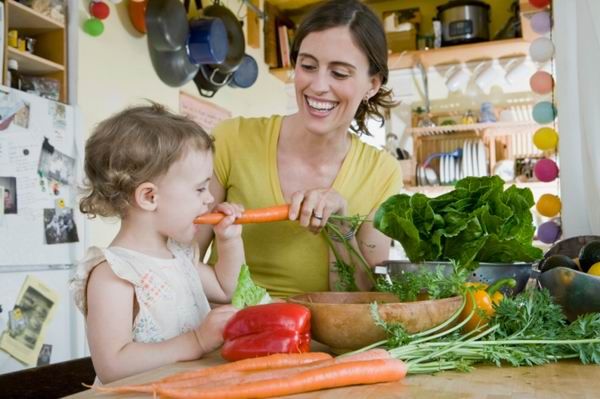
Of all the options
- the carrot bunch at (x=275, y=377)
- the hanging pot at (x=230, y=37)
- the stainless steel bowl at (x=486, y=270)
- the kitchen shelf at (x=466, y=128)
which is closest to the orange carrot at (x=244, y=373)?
the carrot bunch at (x=275, y=377)

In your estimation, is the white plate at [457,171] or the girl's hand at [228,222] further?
the white plate at [457,171]

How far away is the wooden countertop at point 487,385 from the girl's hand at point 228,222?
1.62 ft

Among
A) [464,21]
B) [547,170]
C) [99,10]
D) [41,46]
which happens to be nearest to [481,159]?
[464,21]

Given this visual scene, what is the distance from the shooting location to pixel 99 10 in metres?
3.38

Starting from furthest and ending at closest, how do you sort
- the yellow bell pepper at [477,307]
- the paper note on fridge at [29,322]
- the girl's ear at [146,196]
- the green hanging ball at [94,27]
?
the green hanging ball at [94,27] → the paper note on fridge at [29,322] → the girl's ear at [146,196] → the yellow bell pepper at [477,307]

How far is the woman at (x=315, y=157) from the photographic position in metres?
1.59

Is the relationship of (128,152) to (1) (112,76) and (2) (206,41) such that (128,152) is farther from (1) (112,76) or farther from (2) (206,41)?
(2) (206,41)

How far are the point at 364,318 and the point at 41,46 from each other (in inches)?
117

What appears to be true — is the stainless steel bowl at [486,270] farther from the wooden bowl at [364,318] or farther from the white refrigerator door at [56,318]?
the white refrigerator door at [56,318]

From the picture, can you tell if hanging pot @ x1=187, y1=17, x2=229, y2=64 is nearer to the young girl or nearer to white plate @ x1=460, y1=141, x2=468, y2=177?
white plate @ x1=460, y1=141, x2=468, y2=177

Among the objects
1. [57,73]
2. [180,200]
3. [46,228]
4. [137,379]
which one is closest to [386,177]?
[180,200]

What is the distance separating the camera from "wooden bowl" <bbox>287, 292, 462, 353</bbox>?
2.89ft

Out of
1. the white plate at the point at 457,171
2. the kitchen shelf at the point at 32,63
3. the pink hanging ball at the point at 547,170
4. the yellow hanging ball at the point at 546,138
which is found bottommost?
the pink hanging ball at the point at 547,170

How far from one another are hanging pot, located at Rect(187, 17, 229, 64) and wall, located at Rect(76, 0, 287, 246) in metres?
0.29
